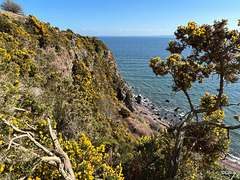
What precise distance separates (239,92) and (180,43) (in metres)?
47.8

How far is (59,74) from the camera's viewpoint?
1630 centimetres

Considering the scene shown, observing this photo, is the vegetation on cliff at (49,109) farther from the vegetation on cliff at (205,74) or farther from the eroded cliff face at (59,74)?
the vegetation on cliff at (205,74)

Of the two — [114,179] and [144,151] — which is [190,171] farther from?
[114,179]

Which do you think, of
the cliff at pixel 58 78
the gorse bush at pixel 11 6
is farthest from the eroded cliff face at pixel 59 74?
the gorse bush at pixel 11 6

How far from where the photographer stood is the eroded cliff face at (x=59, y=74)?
8992 millimetres

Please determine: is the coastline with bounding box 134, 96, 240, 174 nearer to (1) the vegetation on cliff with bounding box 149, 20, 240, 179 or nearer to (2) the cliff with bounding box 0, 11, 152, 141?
(2) the cliff with bounding box 0, 11, 152, 141

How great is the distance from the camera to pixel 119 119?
77.9 feet

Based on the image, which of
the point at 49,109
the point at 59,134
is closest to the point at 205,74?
the point at 59,134

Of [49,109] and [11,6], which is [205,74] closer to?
[49,109]

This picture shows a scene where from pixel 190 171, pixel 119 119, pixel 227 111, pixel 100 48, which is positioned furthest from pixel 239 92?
pixel 190 171

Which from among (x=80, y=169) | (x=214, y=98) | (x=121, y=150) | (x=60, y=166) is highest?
(x=214, y=98)

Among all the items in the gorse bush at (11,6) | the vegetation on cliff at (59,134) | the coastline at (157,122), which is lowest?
the coastline at (157,122)

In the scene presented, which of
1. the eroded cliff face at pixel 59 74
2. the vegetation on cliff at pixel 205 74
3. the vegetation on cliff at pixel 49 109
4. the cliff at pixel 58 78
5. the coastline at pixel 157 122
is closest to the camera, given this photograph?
the vegetation on cliff at pixel 49 109

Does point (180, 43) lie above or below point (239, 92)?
above
